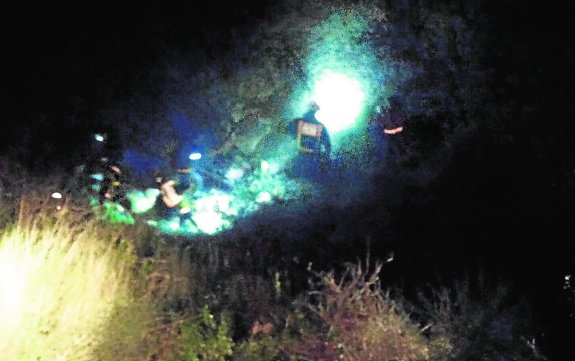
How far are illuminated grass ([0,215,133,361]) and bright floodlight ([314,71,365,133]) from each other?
401 cm

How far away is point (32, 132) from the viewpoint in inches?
279

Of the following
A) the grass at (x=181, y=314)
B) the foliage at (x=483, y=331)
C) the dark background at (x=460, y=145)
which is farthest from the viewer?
the dark background at (x=460, y=145)

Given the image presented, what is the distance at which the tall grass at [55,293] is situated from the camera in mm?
3230

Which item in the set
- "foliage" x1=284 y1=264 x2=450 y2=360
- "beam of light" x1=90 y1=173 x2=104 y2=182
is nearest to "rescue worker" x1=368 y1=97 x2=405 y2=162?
"beam of light" x1=90 y1=173 x2=104 y2=182

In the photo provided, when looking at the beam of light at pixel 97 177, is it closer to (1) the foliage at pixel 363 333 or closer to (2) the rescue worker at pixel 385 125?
(2) the rescue worker at pixel 385 125

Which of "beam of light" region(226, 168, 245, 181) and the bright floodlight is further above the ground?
the bright floodlight

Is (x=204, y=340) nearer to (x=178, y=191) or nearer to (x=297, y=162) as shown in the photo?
(x=178, y=191)

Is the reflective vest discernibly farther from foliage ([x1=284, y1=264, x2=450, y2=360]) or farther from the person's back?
foliage ([x1=284, y1=264, x2=450, y2=360])

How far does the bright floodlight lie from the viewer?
768cm

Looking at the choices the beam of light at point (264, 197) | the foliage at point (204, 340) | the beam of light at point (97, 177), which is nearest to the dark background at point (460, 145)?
the beam of light at point (97, 177)

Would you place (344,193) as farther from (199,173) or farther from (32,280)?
(32,280)

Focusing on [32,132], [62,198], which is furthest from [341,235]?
[32,132]

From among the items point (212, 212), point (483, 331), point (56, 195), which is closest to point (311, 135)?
point (212, 212)

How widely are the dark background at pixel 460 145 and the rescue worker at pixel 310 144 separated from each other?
0.81 m
